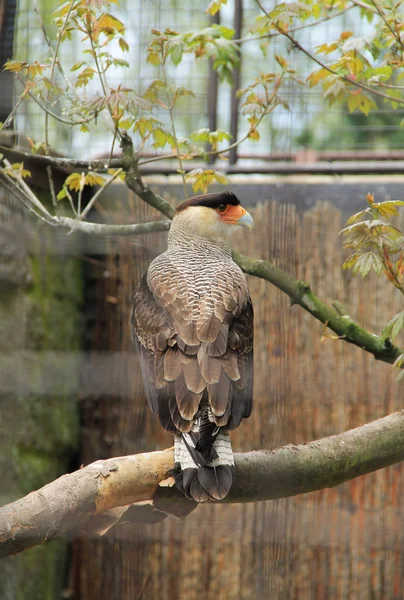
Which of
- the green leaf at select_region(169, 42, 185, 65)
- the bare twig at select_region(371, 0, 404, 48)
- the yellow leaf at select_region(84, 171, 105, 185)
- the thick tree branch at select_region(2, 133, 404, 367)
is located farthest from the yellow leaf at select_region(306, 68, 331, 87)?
the yellow leaf at select_region(84, 171, 105, 185)

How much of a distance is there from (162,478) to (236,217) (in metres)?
0.95

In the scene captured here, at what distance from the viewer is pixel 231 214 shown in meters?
2.35

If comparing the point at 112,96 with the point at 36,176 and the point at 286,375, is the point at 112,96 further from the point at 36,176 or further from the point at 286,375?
the point at 286,375

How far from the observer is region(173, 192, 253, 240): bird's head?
2.30 metres

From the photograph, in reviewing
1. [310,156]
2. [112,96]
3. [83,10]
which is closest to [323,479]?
[112,96]

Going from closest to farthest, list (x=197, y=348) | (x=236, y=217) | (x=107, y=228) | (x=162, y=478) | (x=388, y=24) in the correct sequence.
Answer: (x=162, y=478), (x=197, y=348), (x=388, y=24), (x=107, y=228), (x=236, y=217)

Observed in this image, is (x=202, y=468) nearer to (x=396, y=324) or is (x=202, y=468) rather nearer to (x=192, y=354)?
(x=192, y=354)

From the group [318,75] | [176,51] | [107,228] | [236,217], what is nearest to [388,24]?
[318,75]

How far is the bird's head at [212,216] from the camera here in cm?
230

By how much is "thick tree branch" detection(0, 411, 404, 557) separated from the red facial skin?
769 mm

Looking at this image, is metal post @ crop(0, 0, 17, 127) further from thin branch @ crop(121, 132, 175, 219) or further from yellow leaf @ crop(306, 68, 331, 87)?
yellow leaf @ crop(306, 68, 331, 87)

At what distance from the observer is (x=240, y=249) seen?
3197mm

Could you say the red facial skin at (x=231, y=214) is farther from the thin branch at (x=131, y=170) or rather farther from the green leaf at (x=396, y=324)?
the green leaf at (x=396, y=324)

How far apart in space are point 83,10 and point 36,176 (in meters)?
1.15
